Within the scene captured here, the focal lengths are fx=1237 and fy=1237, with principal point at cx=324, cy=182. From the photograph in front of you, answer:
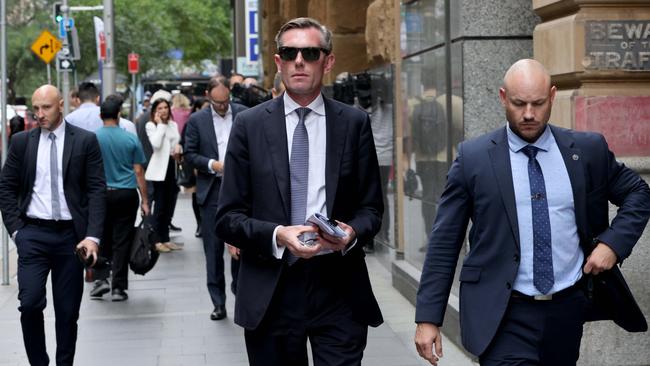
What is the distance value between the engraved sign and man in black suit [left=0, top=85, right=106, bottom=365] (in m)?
2.98

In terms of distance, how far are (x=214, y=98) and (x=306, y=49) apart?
18.9 ft

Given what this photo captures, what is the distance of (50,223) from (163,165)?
26.0ft

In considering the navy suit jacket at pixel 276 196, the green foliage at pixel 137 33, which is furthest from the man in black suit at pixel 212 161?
the green foliage at pixel 137 33

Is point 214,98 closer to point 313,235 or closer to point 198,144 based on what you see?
point 198,144

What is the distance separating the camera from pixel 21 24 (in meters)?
62.8

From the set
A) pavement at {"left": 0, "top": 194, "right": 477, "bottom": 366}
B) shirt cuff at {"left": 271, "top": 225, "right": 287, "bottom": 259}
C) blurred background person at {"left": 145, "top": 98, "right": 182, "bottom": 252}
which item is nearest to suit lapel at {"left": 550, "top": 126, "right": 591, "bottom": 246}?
shirt cuff at {"left": 271, "top": 225, "right": 287, "bottom": 259}

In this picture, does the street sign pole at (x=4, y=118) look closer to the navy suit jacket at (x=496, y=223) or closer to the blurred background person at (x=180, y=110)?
the blurred background person at (x=180, y=110)

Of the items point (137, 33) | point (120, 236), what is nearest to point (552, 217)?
point (120, 236)

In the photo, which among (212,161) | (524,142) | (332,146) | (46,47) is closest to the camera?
(524,142)

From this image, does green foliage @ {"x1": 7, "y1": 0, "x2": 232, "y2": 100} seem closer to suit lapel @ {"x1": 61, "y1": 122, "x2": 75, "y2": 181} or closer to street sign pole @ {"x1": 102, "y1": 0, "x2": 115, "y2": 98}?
street sign pole @ {"x1": 102, "y1": 0, "x2": 115, "y2": 98}

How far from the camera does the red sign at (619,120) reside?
22.3 feet

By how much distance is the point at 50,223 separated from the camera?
23.8ft

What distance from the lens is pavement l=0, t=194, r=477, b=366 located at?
8336mm

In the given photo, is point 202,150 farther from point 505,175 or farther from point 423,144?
point 505,175
